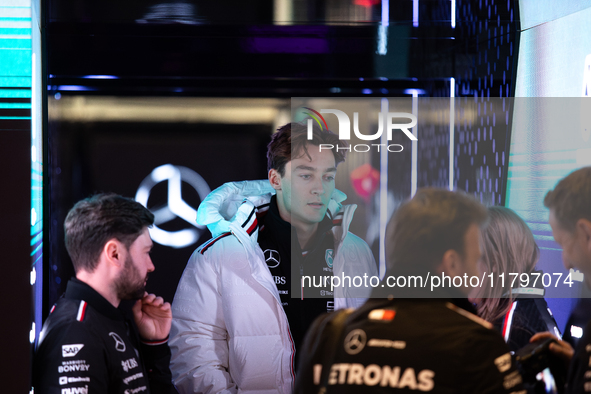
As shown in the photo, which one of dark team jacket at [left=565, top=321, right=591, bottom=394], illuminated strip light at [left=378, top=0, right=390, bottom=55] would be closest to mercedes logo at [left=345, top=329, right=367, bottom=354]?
dark team jacket at [left=565, top=321, right=591, bottom=394]

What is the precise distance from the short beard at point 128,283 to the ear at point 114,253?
0.03m

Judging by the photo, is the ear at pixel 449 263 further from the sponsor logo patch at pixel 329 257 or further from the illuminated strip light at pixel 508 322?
the sponsor logo patch at pixel 329 257

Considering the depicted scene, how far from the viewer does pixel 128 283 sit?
210 centimetres

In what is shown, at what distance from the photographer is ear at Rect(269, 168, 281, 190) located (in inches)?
107

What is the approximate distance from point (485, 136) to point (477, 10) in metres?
0.63

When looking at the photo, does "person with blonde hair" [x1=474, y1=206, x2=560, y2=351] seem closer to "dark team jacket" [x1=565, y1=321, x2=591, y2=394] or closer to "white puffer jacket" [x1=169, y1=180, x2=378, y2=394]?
"white puffer jacket" [x1=169, y1=180, x2=378, y2=394]

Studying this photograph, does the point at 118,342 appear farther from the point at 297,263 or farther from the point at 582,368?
the point at 582,368

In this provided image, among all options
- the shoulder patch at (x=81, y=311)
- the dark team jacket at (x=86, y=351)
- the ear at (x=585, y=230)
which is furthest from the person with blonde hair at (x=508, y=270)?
the shoulder patch at (x=81, y=311)

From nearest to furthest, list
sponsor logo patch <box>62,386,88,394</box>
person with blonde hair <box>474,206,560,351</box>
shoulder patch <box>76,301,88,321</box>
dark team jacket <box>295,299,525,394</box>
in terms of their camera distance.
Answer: dark team jacket <box>295,299,525,394</box>
sponsor logo patch <box>62,386,88,394</box>
shoulder patch <box>76,301,88,321</box>
person with blonde hair <box>474,206,560,351</box>

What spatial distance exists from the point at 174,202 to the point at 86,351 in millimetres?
1004

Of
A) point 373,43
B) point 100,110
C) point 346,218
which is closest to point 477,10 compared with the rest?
point 373,43

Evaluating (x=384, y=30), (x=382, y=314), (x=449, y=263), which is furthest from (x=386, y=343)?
(x=384, y=30)

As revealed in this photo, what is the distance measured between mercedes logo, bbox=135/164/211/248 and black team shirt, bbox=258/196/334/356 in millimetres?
348

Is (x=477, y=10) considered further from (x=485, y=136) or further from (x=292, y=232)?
(x=292, y=232)
